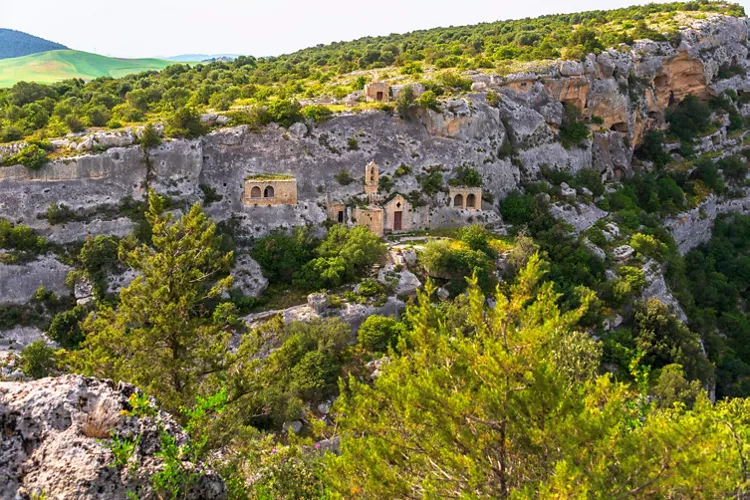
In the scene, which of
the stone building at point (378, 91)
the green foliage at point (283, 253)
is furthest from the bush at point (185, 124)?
the stone building at point (378, 91)

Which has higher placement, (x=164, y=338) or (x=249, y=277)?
(x=164, y=338)

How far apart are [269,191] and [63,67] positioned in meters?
39.1

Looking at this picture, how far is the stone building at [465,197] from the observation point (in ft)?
139

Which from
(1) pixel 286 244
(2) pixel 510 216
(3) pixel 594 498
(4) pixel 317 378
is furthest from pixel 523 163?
(3) pixel 594 498

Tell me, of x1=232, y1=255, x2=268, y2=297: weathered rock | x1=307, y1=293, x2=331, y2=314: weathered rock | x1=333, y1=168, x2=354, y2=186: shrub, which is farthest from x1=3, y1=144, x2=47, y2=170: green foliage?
x1=333, y1=168, x2=354, y2=186: shrub

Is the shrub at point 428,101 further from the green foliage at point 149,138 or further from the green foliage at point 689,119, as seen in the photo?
the green foliage at point 689,119

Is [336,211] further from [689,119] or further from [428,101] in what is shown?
[689,119]

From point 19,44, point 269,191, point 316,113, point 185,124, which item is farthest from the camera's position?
point 19,44

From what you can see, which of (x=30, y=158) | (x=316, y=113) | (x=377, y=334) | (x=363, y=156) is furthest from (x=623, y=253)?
(x=30, y=158)

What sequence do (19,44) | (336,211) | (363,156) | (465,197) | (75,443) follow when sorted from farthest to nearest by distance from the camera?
1. (19,44)
2. (465,197)
3. (363,156)
4. (336,211)
5. (75,443)

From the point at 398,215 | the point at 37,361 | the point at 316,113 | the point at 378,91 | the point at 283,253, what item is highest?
the point at 378,91

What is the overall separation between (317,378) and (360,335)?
402 cm

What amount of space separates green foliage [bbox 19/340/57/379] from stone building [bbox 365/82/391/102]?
2972cm

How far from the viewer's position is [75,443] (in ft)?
25.5
